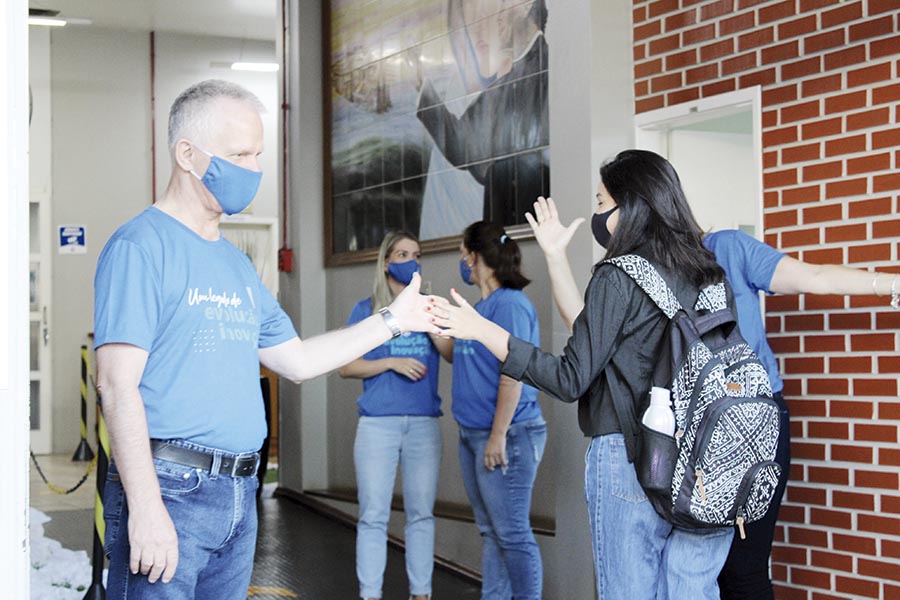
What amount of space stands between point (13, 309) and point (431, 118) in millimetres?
5505

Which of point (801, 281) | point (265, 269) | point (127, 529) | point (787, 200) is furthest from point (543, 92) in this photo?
point (265, 269)

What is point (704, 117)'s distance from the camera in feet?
14.2

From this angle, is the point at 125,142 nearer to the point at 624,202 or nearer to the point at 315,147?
the point at 315,147

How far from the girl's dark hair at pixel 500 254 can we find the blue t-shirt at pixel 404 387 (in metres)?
0.49

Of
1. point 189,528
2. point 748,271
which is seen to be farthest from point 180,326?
point 748,271

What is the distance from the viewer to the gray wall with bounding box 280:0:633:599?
15.0 ft

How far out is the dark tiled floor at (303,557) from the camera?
546 centimetres

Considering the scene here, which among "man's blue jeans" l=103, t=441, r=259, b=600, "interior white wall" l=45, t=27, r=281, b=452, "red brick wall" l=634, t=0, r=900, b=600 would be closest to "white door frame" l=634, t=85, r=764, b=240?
"red brick wall" l=634, t=0, r=900, b=600

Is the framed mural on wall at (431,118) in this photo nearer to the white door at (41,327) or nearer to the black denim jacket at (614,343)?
the black denim jacket at (614,343)

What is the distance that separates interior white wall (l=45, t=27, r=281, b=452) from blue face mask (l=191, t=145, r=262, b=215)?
10.7 metres

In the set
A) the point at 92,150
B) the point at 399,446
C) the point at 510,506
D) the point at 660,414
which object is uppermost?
the point at 92,150

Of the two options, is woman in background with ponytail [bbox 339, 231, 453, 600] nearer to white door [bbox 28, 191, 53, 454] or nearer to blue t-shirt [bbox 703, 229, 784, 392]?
blue t-shirt [bbox 703, 229, 784, 392]

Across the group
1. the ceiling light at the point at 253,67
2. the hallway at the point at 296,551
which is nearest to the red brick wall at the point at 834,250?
the hallway at the point at 296,551

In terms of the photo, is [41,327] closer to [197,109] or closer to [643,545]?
[197,109]
